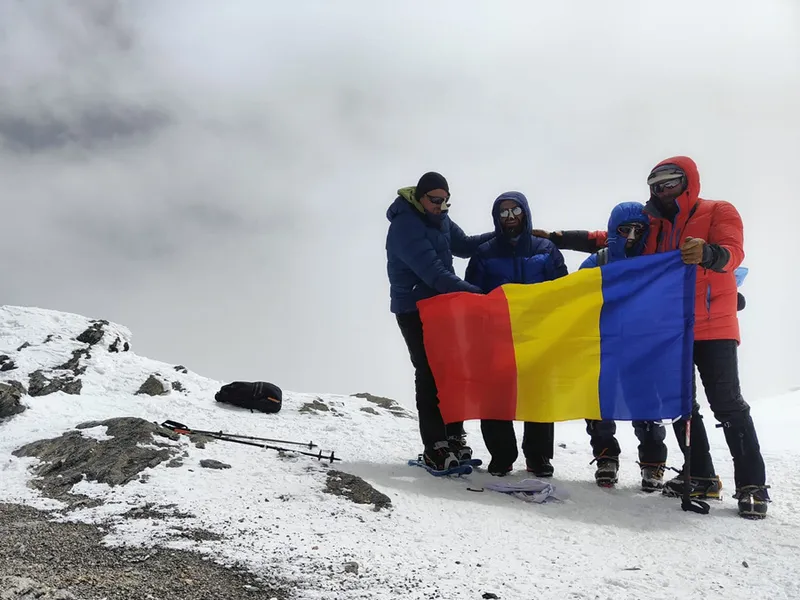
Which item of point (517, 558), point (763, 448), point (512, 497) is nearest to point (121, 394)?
point (512, 497)

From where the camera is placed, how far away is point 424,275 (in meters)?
5.91

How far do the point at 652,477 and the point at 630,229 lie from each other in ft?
8.20

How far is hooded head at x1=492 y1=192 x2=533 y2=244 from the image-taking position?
6.21m

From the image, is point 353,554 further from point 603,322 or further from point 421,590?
point 603,322

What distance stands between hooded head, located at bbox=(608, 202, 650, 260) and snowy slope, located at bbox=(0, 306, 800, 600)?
2.42 meters

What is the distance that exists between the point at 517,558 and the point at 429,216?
11.7 feet

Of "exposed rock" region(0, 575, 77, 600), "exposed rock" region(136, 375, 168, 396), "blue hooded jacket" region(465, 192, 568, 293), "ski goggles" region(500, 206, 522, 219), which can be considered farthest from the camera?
"exposed rock" region(136, 375, 168, 396)

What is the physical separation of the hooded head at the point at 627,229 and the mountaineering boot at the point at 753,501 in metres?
2.44

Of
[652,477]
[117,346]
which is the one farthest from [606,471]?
[117,346]

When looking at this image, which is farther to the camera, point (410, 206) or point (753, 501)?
point (410, 206)

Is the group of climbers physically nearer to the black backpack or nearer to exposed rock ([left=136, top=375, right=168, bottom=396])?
the black backpack

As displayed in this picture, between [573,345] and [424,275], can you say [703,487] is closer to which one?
[573,345]

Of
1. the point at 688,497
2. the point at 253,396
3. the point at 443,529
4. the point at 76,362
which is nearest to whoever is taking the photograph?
the point at 443,529

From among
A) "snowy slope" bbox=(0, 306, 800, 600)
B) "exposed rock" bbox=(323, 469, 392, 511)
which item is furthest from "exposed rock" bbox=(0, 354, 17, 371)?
"exposed rock" bbox=(323, 469, 392, 511)
